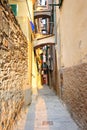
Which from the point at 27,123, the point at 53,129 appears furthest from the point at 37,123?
the point at 53,129

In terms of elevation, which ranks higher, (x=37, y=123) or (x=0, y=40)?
(x=0, y=40)

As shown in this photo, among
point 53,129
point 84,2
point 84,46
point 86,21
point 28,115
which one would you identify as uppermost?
point 84,2

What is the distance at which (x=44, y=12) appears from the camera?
1512 centimetres

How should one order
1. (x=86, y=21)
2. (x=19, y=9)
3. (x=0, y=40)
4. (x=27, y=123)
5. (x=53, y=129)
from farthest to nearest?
(x=19, y=9) → (x=27, y=123) → (x=53, y=129) → (x=86, y=21) → (x=0, y=40)

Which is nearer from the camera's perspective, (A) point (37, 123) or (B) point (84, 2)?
(B) point (84, 2)

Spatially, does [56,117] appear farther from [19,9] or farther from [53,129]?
[19,9]

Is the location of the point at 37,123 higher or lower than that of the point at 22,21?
lower

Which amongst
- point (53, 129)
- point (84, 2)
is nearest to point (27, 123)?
point (53, 129)

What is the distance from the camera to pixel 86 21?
3.68 metres

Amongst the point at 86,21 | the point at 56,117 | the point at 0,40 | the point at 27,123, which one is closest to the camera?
the point at 0,40

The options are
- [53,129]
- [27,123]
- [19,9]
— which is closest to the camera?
[53,129]

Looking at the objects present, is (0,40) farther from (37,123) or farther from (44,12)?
(44,12)

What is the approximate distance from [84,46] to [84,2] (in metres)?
0.86

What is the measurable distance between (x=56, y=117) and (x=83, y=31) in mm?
2969
